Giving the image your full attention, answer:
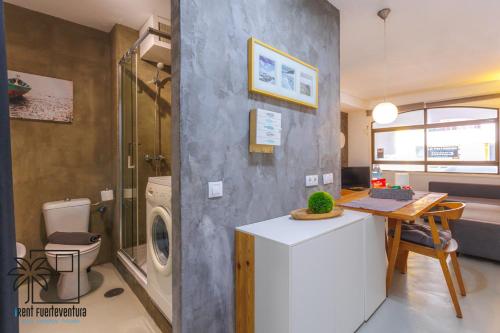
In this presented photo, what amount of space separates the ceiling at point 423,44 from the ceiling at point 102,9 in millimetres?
1781

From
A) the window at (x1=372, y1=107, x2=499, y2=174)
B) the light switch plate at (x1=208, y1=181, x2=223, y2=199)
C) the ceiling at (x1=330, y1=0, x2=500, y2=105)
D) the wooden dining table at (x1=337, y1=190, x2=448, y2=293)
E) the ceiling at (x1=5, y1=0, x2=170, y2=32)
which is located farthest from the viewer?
the window at (x1=372, y1=107, x2=499, y2=174)

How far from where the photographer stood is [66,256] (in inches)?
79.8

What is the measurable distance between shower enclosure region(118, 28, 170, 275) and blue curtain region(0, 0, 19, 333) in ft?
5.03

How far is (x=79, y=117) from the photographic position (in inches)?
105

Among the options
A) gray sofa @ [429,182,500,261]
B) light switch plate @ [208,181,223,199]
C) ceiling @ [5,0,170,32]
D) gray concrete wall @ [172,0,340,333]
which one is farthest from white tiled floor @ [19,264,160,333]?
gray sofa @ [429,182,500,261]

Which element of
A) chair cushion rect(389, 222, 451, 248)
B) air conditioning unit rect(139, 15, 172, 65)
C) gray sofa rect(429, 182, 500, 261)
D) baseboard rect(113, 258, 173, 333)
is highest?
air conditioning unit rect(139, 15, 172, 65)

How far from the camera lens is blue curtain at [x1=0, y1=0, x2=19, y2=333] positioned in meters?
1.00

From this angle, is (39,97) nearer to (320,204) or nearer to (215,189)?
(215,189)

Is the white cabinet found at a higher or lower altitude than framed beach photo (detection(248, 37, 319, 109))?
lower

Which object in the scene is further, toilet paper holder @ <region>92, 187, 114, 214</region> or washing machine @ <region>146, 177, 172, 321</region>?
toilet paper holder @ <region>92, 187, 114, 214</region>

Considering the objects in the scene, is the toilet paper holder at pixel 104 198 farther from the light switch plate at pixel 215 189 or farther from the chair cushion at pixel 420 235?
the chair cushion at pixel 420 235

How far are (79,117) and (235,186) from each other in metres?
2.23

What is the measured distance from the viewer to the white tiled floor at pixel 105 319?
1.77 metres

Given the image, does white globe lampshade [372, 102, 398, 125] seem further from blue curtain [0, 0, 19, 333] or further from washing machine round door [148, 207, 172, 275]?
blue curtain [0, 0, 19, 333]
